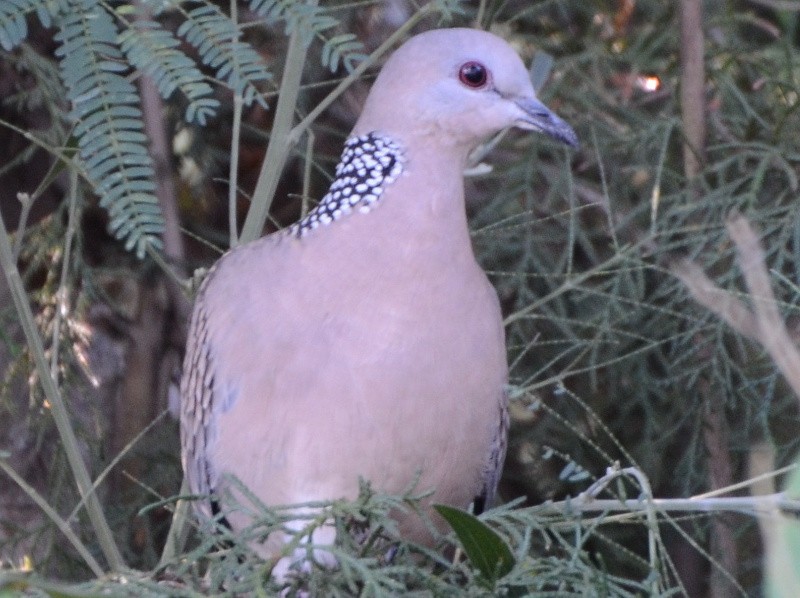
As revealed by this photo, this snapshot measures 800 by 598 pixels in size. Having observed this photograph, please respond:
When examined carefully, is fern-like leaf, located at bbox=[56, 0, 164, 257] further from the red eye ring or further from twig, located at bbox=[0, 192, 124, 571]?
the red eye ring

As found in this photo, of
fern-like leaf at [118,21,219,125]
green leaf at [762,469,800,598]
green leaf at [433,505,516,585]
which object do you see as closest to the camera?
green leaf at [762,469,800,598]

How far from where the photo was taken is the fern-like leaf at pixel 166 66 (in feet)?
6.57

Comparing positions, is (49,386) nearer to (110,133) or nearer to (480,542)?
(110,133)

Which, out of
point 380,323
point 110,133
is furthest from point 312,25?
point 380,323

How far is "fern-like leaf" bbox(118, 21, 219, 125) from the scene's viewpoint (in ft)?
6.57

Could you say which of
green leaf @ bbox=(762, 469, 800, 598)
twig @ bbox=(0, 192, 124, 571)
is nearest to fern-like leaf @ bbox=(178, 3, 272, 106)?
twig @ bbox=(0, 192, 124, 571)

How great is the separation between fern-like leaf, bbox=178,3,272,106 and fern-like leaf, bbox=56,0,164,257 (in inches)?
4.5

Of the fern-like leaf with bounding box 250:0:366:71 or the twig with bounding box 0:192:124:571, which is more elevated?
the fern-like leaf with bounding box 250:0:366:71

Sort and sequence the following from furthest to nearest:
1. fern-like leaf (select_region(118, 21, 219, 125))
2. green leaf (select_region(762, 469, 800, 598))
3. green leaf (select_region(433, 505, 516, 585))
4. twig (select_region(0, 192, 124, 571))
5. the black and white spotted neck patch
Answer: the black and white spotted neck patch
twig (select_region(0, 192, 124, 571))
fern-like leaf (select_region(118, 21, 219, 125))
green leaf (select_region(433, 505, 516, 585))
green leaf (select_region(762, 469, 800, 598))

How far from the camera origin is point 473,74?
2.34 metres

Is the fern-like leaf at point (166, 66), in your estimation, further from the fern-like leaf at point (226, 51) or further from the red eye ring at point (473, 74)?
the red eye ring at point (473, 74)

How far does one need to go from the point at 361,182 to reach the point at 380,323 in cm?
28

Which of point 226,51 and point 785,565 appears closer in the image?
point 785,565

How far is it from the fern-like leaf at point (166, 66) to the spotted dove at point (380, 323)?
343 mm
